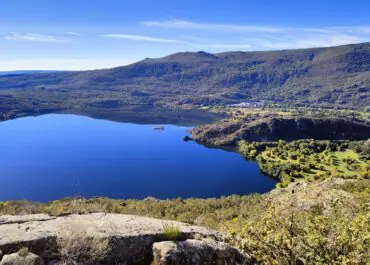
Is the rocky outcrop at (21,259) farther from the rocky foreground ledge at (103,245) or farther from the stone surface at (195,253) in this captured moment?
the stone surface at (195,253)

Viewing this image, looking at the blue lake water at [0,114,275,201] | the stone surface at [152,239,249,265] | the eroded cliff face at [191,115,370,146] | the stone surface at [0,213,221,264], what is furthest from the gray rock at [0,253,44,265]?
the eroded cliff face at [191,115,370,146]

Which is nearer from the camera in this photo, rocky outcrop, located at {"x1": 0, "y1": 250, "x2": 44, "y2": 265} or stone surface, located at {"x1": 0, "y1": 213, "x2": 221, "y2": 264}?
rocky outcrop, located at {"x1": 0, "y1": 250, "x2": 44, "y2": 265}

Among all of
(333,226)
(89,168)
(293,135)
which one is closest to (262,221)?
(333,226)

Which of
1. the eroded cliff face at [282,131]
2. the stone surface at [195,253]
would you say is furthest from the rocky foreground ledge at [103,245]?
the eroded cliff face at [282,131]

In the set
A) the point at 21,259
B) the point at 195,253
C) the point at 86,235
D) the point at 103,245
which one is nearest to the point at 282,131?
the point at 195,253

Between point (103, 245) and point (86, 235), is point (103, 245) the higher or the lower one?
the lower one

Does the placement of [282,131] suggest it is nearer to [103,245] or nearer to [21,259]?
[103,245]

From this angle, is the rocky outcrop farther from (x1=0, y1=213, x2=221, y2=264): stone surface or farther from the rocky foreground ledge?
(x1=0, y1=213, x2=221, y2=264): stone surface
